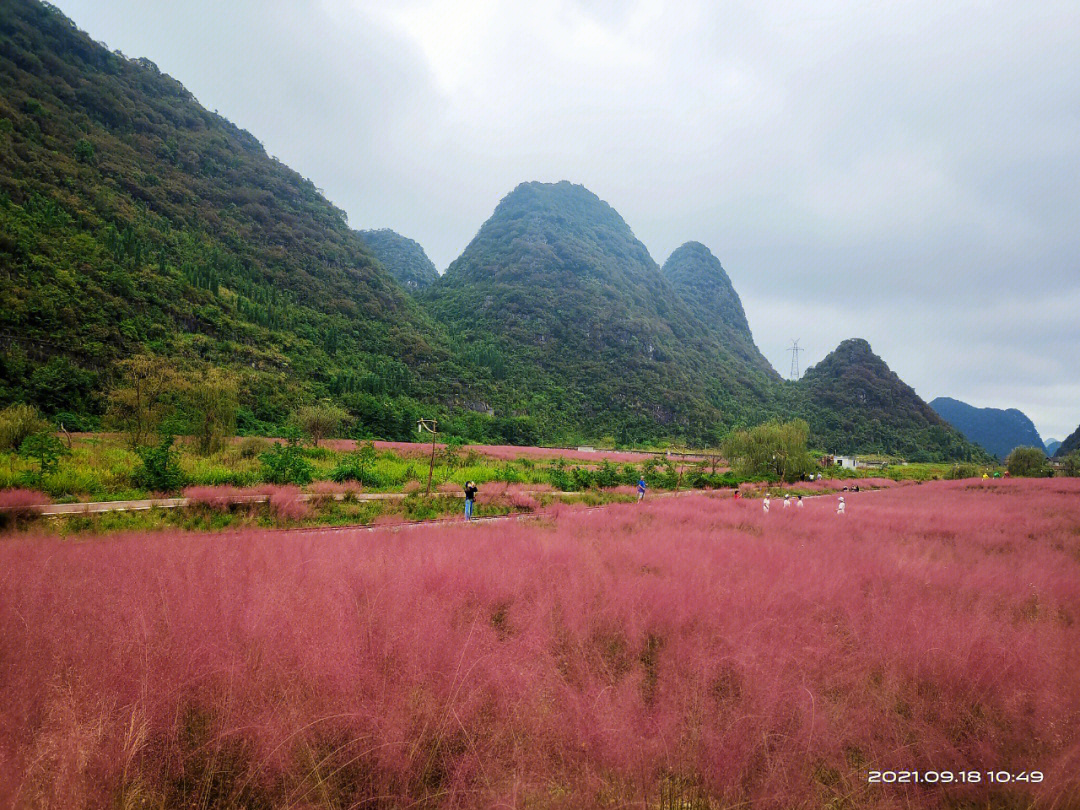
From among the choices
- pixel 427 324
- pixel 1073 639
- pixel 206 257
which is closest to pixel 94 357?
pixel 206 257

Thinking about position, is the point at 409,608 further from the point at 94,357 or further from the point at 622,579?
the point at 94,357

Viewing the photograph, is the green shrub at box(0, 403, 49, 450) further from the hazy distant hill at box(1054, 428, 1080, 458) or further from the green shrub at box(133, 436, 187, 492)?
the hazy distant hill at box(1054, 428, 1080, 458)

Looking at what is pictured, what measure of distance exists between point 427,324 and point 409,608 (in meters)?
91.7

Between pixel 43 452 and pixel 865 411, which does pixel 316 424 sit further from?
pixel 865 411

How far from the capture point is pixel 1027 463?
45.5m

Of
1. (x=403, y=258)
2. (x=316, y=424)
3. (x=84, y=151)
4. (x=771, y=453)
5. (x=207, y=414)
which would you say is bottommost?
(x=771, y=453)

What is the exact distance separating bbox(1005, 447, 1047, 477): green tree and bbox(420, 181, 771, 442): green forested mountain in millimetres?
41581

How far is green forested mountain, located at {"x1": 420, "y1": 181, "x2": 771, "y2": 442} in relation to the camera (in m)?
84.8

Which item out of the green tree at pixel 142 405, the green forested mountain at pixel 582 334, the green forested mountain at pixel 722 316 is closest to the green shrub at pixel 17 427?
the green tree at pixel 142 405

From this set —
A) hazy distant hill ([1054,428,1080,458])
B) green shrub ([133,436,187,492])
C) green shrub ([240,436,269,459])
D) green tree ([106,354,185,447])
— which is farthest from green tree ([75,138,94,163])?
hazy distant hill ([1054,428,1080,458])

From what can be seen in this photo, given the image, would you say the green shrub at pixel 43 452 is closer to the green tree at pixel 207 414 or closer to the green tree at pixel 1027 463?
the green tree at pixel 207 414

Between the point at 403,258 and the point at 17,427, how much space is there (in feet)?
579

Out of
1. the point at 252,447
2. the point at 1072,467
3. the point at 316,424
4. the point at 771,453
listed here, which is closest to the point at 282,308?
the point at 316,424

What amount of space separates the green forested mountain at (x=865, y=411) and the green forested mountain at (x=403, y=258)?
136993 millimetres
